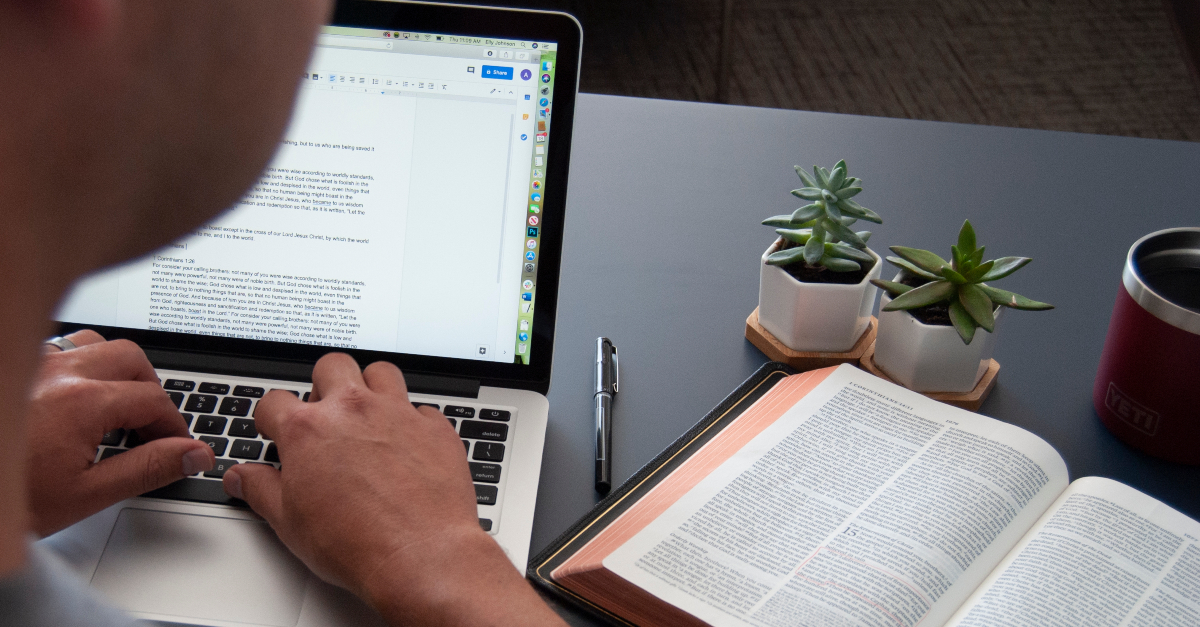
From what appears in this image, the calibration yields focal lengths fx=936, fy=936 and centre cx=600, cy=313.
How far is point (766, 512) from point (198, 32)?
47 cm

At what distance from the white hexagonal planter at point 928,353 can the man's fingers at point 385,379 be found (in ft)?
1.25

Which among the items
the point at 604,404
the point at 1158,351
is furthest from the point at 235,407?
the point at 1158,351

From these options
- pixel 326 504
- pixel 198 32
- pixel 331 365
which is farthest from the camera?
pixel 331 365

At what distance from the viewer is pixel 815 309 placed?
0.78m

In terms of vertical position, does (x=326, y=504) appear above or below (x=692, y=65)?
below

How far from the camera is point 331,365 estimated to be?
2.31 feet

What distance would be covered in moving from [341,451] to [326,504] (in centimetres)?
4

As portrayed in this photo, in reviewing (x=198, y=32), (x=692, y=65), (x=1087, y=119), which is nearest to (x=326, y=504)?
(x=198, y=32)

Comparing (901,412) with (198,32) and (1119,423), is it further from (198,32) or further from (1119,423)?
(198,32)

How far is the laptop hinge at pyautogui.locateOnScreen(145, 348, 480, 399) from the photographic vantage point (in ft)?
2.44

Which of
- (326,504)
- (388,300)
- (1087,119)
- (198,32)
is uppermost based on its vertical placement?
(1087,119)

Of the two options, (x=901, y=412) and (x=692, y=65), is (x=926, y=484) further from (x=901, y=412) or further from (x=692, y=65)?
(x=692, y=65)

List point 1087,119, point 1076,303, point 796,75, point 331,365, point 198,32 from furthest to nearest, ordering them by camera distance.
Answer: point 796,75 < point 1087,119 < point 1076,303 < point 331,365 < point 198,32

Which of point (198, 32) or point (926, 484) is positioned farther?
point (926, 484)
